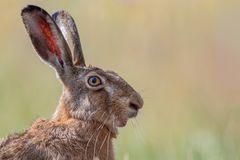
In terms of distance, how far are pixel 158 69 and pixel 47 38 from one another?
303 cm

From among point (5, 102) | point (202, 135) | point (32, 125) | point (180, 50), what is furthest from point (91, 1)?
point (32, 125)

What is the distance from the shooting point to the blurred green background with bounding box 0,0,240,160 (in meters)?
12.6

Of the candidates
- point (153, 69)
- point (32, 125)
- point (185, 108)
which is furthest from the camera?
point (153, 69)

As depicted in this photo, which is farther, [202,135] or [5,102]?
[5,102]

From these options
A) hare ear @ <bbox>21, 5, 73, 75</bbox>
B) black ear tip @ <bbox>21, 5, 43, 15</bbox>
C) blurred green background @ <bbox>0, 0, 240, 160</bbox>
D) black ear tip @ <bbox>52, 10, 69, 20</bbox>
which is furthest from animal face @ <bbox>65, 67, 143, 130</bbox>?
black ear tip @ <bbox>52, 10, 69, 20</bbox>

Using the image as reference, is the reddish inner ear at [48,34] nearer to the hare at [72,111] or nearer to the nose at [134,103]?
the hare at [72,111]

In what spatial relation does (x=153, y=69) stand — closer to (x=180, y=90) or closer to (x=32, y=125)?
(x=180, y=90)

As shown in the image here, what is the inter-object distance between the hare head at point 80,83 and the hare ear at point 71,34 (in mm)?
61

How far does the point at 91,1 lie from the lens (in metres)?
15.9

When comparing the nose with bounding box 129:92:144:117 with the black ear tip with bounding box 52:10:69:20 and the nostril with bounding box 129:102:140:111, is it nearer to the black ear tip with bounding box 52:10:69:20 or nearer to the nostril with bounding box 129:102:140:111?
the nostril with bounding box 129:102:140:111

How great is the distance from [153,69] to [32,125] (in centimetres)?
324

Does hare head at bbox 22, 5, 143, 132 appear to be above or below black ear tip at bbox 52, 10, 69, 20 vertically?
below

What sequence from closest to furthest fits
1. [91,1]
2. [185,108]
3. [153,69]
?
[185,108]
[153,69]
[91,1]

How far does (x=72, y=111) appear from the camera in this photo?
11336mm
